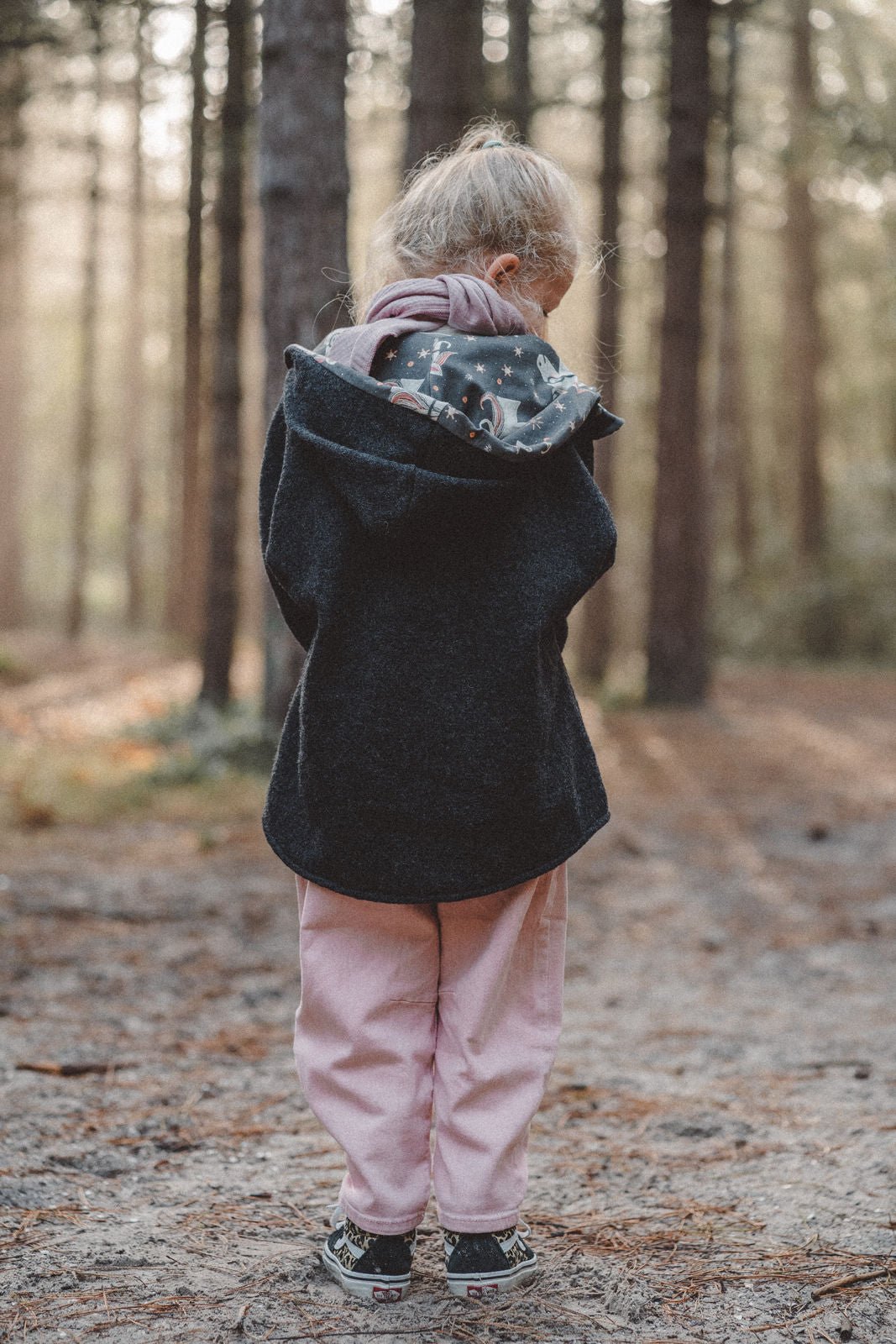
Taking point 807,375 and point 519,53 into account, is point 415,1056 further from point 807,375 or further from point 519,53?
point 807,375

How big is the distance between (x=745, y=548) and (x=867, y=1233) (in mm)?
18704

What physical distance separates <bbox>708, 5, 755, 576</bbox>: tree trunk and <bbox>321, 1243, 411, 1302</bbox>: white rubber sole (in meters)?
10.6

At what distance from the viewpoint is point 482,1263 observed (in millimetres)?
2271

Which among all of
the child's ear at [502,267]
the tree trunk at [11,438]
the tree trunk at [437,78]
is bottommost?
the tree trunk at [11,438]

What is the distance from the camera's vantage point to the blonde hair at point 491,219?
2312 millimetres

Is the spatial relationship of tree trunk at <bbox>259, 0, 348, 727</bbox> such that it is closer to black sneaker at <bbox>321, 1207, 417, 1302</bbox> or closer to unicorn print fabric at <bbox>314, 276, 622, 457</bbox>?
unicorn print fabric at <bbox>314, 276, 622, 457</bbox>

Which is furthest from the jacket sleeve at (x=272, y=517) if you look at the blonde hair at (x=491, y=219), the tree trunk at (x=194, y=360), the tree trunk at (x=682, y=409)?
the tree trunk at (x=682, y=409)

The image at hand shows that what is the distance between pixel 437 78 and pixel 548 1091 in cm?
718

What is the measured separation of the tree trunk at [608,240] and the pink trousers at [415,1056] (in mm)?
8671

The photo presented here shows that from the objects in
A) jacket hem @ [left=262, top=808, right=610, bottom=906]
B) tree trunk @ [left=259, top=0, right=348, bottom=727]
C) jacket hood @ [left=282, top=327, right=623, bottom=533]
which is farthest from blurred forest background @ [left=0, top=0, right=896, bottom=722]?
jacket hem @ [left=262, top=808, right=610, bottom=906]

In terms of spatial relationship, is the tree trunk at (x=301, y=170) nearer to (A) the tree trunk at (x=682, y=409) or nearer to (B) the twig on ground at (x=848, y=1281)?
(B) the twig on ground at (x=848, y=1281)

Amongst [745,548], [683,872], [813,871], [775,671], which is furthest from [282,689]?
[745,548]

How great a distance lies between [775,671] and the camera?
630 inches

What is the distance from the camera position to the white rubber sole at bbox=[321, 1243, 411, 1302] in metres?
2.27
